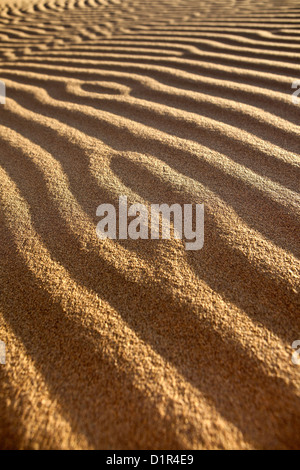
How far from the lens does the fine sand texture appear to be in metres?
0.61

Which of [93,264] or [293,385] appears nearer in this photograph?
[293,385]

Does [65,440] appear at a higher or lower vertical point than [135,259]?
lower

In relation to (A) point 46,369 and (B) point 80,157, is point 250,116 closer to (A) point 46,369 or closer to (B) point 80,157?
(B) point 80,157

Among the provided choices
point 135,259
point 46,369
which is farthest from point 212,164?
point 46,369

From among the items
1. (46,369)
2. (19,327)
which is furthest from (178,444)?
(19,327)

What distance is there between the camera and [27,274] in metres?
0.89

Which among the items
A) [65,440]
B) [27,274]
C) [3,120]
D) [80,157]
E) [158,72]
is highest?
[158,72]

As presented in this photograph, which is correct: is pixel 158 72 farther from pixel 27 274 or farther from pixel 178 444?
pixel 178 444

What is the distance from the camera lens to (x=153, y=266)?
2.92 ft

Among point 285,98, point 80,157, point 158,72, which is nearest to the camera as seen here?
point 80,157

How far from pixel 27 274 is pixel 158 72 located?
5.57ft

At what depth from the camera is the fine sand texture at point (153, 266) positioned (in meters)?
0.61

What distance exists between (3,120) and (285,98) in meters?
1.55

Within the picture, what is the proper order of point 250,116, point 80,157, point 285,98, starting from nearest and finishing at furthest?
point 80,157 → point 250,116 → point 285,98
